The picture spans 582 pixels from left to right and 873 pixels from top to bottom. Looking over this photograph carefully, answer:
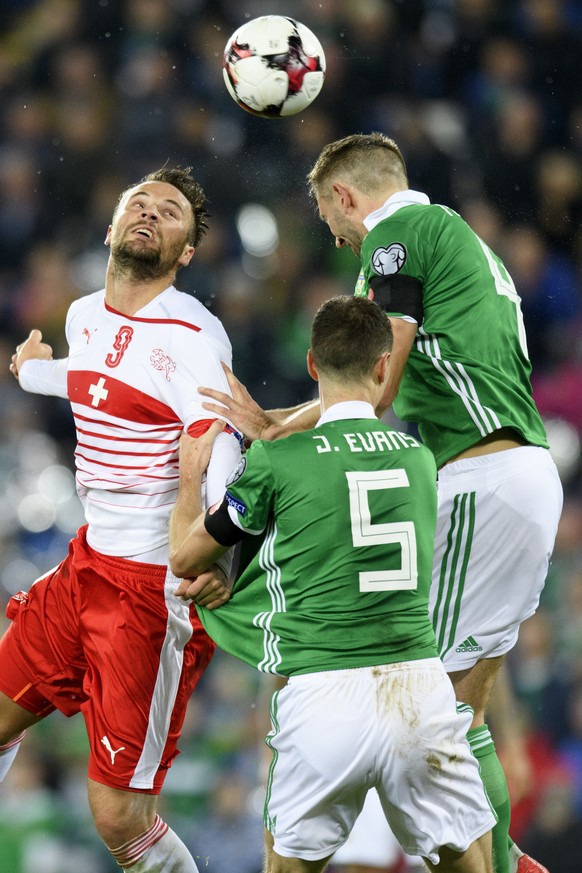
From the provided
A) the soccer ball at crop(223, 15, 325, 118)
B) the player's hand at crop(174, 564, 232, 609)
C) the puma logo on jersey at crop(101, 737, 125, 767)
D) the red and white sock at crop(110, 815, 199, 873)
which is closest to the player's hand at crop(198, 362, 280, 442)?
the player's hand at crop(174, 564, 232, 609)

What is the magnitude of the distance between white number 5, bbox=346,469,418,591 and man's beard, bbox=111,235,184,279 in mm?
1222

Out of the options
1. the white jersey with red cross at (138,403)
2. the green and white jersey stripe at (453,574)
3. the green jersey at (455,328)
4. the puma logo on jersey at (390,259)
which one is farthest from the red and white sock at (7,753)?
the puma logo on jersey at (390,259)

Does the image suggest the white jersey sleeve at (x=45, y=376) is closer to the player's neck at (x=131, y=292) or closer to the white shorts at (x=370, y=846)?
the player's neck at (x=131, y=292)

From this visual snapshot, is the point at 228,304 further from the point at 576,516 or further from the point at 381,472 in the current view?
the point at 381,472

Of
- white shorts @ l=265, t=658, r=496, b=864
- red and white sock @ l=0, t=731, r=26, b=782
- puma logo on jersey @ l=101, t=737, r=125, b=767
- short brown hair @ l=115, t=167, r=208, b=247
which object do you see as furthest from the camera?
short brown hair @ l=115, t=167, r=208, b=247

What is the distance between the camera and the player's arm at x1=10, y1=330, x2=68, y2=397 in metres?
3.99

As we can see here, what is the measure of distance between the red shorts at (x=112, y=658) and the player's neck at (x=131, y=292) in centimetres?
77

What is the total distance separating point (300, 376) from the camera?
6836 millimetres

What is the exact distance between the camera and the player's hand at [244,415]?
11.0ft

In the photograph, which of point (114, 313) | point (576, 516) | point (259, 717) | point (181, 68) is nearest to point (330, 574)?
point (114, 313)

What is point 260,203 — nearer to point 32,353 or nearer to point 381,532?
point 32,353

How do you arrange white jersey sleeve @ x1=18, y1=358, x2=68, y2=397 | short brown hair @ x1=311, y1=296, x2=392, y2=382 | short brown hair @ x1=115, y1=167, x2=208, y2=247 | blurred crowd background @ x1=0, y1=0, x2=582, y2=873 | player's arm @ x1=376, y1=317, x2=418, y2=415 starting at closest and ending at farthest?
short brown hair @ x1=311, y1=296, x2=392, y2=382
player's arm @ x1=376, y1=317, x2=418, y2=415
short brown hair @ x1=115, y1=167, x2=208, y2=247
white jersey sleeve @ x1=18, y1=358, x2=68, y2=397
blurred crowd background @ x1=0, y1=0, x2=582, y2=873

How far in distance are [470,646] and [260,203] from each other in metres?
4.41

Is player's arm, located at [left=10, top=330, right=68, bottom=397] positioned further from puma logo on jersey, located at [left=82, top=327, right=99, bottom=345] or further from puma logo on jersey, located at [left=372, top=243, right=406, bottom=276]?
puma logo on jersey, located at [left=372, top=243, right=406, bottom=276]
